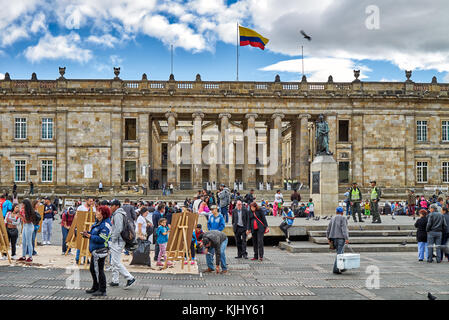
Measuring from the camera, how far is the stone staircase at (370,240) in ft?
57.8

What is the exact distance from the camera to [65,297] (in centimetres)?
936

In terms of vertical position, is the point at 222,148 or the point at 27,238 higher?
the point at 222,148

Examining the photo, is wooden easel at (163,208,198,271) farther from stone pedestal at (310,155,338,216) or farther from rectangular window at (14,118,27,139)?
rectangular window at (14,118,27,139)

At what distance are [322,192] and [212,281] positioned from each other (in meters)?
12.1

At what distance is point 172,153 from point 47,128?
1172 cm

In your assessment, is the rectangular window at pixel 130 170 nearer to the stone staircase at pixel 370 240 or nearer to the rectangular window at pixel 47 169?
the rectangular window at pixel 47 169

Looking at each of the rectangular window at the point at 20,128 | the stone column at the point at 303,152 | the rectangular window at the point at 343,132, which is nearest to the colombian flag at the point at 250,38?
the stone column at the point at 303,152

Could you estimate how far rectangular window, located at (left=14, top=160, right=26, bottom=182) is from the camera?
154ft

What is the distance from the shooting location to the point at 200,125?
48.3m

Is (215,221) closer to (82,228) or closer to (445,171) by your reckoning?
(82,228)

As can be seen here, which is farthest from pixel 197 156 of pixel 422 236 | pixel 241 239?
pixel 422 236

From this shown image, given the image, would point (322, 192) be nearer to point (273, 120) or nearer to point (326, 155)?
point (326, 155)
